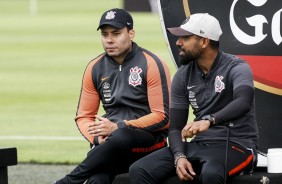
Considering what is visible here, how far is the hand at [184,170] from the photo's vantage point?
24.5 ft

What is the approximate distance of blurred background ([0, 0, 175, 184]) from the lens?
1296cm

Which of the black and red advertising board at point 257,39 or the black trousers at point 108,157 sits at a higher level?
the black and red advertising board at point 257,39

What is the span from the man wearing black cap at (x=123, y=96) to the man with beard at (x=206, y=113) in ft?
1.11

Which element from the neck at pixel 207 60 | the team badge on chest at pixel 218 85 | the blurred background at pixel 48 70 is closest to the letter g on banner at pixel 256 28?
the neck at pixel 207 60

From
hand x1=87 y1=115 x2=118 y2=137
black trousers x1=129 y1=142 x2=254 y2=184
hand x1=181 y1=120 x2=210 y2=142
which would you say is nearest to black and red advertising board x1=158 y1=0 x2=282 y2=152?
hand x1=87 y1=115 x2=118 y2=137

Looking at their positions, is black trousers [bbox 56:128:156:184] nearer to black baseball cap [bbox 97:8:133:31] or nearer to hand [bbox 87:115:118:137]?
hand [bbox 87:115:118:137]

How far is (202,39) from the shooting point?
774 centimetres

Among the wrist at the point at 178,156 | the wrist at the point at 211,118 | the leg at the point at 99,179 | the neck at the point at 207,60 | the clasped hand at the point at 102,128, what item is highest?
the neck at the point at 207,60

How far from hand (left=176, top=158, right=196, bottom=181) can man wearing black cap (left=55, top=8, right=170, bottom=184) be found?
21.9 inches

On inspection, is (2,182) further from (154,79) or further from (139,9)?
(139,9)

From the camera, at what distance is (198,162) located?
7617 millimetres

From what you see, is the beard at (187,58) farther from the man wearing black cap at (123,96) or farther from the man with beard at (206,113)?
the man wearing black cap at (123,96)

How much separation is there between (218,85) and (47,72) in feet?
49.7

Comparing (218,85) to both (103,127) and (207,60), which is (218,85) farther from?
(103,127)
